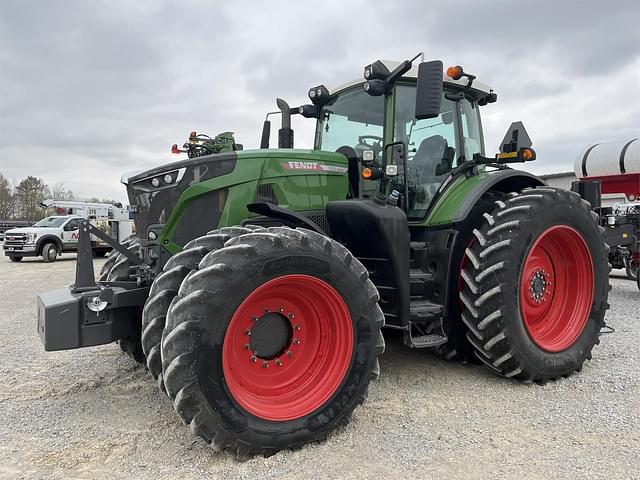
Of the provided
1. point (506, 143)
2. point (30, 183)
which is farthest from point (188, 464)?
point (30, 183)

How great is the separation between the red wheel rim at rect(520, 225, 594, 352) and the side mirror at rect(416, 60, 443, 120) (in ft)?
5.25

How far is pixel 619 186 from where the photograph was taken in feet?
32.7

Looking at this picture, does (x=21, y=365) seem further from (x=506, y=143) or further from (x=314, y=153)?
(x=506, y=143)

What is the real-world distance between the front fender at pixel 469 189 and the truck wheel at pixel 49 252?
16.7 meters

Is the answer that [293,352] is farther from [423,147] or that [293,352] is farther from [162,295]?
[423,147]

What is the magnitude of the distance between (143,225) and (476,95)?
3469 millimetres

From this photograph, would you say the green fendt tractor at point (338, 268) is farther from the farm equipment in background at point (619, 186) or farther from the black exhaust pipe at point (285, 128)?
the farm equipment in background at point (619, 186)

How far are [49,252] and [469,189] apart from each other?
1695 cm

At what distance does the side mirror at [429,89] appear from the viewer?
351 centimetres

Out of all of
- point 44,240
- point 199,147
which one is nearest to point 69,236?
point 44,240

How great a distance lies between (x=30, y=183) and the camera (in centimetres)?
4934

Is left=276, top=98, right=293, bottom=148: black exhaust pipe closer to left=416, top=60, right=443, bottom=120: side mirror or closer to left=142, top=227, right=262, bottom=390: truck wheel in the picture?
left=416, top=60, right=443, bottom=120: side mirror

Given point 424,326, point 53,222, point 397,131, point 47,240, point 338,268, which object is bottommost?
point 424,326

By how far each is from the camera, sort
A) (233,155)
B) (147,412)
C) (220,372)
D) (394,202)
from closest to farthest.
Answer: (220,372) → (147,412) → (233,155) → (394,202)
